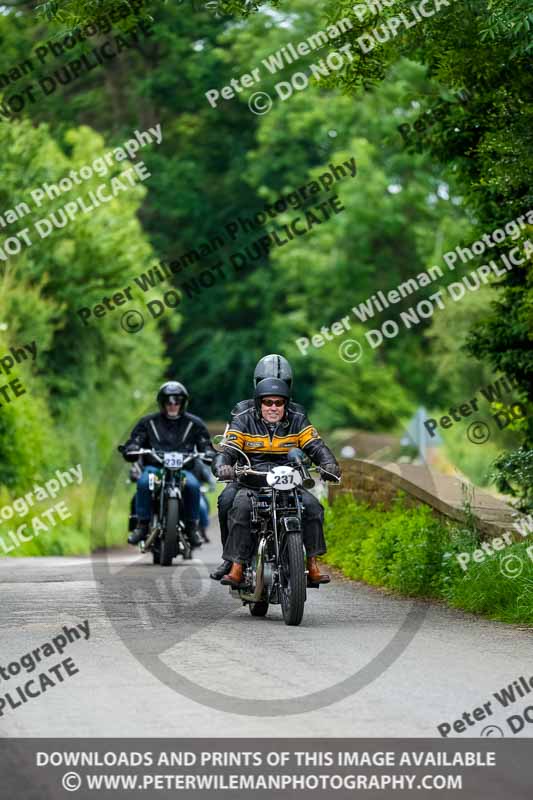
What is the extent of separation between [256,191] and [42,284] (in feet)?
102

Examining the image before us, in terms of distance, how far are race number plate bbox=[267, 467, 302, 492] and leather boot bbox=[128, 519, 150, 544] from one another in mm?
7024

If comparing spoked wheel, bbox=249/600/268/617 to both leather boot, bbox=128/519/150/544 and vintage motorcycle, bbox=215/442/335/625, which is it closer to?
vintage motorcycle, bbox=215/442/335/625

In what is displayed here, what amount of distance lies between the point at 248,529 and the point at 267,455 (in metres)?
0.70

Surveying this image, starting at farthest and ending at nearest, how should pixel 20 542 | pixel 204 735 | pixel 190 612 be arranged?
pixel 20 542 < pixel 190 612 < pixel 204 735

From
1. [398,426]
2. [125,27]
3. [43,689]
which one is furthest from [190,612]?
[398,426]

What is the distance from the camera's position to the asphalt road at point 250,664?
8195mm

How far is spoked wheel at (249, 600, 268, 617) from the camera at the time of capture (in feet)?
42.7

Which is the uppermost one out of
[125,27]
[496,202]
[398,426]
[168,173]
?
[168,173]

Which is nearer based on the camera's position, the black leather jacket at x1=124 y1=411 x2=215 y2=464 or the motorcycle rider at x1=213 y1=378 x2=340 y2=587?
the motorcycle rider at x1=213 y1=378 x2=340 y2=587

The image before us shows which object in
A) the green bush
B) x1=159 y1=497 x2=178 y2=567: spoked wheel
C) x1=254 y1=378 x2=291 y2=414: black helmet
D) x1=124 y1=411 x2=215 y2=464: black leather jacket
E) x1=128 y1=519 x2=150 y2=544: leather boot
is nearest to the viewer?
x1=254 y1=378 x2=291 y2=414: black helmet

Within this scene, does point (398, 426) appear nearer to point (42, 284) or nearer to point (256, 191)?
point (256, 191)

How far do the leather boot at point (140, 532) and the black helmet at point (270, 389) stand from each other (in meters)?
6.49

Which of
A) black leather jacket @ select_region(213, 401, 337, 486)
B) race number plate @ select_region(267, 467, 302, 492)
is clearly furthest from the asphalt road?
black leather jacket @ select_region(213, 401, 337, 486)

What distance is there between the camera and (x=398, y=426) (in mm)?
58188
